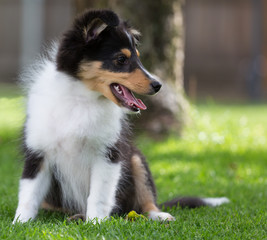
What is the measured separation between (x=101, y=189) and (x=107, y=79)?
85 cm

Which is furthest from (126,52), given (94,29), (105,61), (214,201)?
(214,201)

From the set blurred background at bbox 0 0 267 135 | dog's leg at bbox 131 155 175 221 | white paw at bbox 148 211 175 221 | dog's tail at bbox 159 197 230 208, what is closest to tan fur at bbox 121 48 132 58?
dog's leg at bbox 131 155 175 221

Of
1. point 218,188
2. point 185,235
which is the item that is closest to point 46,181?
point 185,235

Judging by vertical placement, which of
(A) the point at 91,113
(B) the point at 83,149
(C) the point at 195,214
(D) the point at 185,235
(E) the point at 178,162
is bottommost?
(E) the point at 178,162

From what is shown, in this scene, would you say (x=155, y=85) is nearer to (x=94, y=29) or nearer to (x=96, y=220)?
(x=94, y=29)

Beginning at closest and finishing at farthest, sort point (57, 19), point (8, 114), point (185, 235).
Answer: point (185, 235) < point (8, 114) < point (57, 19)

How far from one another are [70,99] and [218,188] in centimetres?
260

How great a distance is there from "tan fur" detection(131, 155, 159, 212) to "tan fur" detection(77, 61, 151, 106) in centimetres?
86

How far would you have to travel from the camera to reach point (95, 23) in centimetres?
400

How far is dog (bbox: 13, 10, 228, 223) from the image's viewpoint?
13.1 feet

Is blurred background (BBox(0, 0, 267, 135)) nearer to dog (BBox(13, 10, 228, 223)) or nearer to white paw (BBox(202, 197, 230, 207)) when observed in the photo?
white paw (BBox(202, 197, 230, 207))

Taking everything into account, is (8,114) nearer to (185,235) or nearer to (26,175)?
(26,175)

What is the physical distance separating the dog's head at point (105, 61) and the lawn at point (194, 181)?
865 millimetres

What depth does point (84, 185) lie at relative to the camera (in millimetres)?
4285
